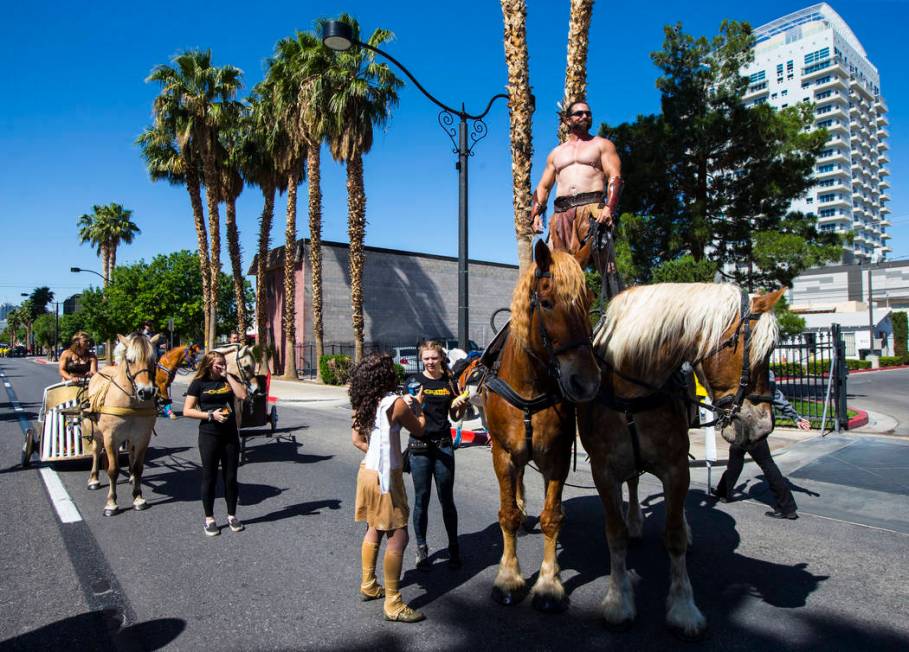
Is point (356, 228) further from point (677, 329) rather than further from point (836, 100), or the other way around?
point (836, 100)

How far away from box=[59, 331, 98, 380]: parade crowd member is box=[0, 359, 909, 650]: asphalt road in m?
2.34

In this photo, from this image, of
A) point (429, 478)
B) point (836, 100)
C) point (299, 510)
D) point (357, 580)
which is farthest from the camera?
point (836, 100)

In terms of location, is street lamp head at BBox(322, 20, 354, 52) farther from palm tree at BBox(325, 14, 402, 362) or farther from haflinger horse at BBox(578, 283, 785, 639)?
palm tree at BBox(325, 14, 402, 362)

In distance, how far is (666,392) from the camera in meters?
3.58

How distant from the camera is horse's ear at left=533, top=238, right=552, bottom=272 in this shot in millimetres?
3344

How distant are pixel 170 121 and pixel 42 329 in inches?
3553

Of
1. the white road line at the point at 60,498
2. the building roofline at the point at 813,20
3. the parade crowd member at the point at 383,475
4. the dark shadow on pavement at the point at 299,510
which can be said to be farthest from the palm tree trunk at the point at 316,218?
the building roofline at the point at 813,20

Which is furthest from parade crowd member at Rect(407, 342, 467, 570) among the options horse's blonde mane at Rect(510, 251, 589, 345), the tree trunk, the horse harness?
the tree trunk

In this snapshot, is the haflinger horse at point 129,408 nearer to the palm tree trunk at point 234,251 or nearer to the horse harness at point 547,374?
the horse harness at point 547,374

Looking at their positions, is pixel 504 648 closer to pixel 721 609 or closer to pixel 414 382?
pixel 721 609

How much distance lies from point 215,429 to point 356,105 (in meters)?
17.8

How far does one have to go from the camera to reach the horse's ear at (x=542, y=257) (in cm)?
334

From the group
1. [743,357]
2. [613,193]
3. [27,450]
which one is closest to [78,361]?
[27,450]

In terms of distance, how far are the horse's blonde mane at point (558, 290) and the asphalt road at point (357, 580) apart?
191 centimetres
